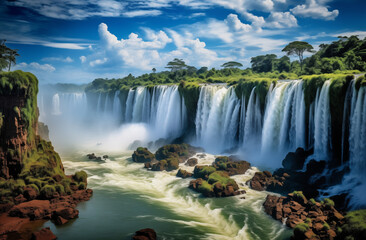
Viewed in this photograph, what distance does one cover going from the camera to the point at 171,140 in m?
34.4

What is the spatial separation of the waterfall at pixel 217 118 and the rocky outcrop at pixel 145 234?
17467mm

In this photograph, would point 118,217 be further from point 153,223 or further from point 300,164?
point 300,164

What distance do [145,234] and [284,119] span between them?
15.1 meters

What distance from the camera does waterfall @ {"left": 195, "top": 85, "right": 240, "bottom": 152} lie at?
28406 mm

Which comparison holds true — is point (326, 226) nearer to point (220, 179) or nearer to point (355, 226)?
point (355, 226)

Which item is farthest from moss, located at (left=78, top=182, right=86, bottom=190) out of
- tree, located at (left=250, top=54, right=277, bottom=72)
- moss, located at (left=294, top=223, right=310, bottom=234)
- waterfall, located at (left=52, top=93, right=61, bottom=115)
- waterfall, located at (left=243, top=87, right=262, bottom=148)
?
waterfall, located at (left=52, top=93, right=61, bottom=115)

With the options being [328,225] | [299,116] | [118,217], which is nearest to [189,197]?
[118,217]

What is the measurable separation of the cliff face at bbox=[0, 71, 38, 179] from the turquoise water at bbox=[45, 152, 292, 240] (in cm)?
494

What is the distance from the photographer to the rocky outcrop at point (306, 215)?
11391mm

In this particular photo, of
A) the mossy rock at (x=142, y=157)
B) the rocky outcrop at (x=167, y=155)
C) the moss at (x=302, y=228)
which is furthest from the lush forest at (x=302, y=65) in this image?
the moss at (x=302, y=228)

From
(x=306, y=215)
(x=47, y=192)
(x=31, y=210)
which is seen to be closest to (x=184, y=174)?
(x=47, y=192)

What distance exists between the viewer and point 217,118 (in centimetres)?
3006

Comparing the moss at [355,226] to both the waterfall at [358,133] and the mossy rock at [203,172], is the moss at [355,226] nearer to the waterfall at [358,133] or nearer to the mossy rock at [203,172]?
the waterfall at [358,133]

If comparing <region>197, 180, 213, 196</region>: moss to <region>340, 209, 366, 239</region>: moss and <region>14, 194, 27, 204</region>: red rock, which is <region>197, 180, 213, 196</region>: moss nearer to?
<region>340, 209, 366, 239</region>: moss
